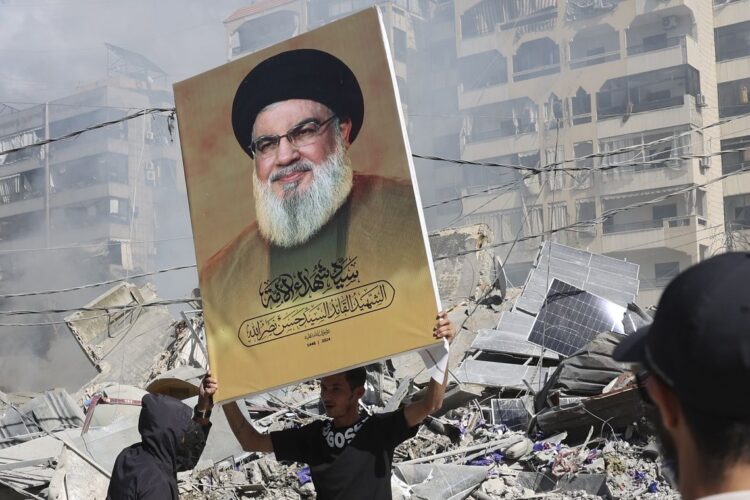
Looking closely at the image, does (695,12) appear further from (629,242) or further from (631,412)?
(631,412)

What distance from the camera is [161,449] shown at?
11.9ft

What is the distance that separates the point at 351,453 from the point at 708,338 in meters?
2.29

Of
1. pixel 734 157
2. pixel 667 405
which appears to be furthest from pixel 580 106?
pixel 667 405

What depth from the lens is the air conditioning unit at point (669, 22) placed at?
41969 millimetres

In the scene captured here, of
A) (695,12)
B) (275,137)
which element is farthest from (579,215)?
(275,137)

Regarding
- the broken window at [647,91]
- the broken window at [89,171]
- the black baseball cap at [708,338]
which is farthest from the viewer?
the broken window at [89,171]

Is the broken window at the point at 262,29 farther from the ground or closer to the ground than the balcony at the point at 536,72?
farther from the ground

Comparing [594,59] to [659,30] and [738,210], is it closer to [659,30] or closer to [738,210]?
[659,30]

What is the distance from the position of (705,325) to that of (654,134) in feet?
138

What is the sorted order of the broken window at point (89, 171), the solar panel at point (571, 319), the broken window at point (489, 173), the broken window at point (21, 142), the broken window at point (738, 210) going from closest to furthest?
the solar panel at point (571, 319)
the broken window at point (738, 210)
the broken window at point (489, 173)
the broken window at point (21, 142)
the broken window at point (89, 171)

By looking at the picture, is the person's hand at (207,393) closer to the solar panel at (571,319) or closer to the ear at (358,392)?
the ear at (358,392)

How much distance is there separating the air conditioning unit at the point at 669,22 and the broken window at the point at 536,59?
5.35m

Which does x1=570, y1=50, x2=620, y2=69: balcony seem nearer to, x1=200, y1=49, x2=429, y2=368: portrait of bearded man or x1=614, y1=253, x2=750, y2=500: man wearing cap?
x1=200, y1=49, x2=429, y2=368: portrait of bearded man

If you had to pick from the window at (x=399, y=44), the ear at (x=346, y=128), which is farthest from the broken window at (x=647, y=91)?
the ear at (x=346, y=128)
